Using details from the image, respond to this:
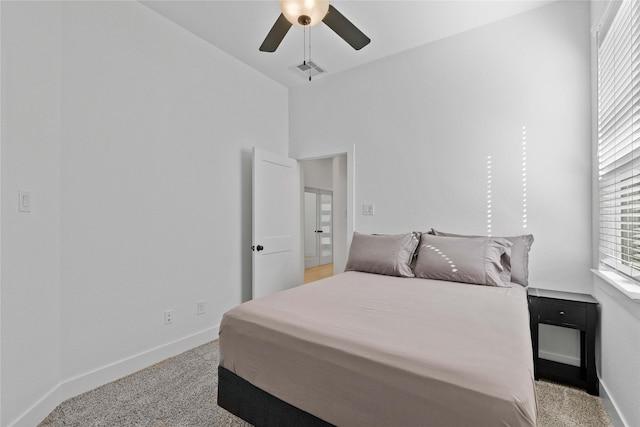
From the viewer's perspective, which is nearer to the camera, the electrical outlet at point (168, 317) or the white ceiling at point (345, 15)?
the white ceiling at point (345, 15)

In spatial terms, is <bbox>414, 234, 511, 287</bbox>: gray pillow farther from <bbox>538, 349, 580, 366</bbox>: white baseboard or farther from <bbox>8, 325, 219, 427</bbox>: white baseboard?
<bbox>8, 325, 219, 427</bbox>: white baseboard

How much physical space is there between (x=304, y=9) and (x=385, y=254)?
1929 millimetres

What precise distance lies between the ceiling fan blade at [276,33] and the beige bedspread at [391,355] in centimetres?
166

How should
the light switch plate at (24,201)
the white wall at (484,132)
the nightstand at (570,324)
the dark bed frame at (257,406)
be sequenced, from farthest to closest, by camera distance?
the white wall at (484,132) → the nightstand at (570,324) → the light switch plate at (24,201) → the dark bed frame at (257,406)

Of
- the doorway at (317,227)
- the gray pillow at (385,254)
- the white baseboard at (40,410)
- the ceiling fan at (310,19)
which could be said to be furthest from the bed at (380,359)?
the doorway at (317,227)

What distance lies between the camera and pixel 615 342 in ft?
5.80

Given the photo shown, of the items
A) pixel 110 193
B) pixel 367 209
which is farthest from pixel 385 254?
pixel 110 193

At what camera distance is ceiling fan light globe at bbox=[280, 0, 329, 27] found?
65.7 inches

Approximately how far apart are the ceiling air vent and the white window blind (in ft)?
7.58

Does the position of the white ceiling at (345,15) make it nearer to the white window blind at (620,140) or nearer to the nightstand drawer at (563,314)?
the white window blind at (620,140)

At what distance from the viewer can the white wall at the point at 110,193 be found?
69.3 inches

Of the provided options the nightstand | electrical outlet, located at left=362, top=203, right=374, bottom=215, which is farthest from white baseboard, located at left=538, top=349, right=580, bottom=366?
electrical outlet, located at left=362, top=203, right=374, bottom=215

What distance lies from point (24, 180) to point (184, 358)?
5.73ft

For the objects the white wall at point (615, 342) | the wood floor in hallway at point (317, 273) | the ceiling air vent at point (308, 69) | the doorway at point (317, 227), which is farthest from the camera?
the doorway at point (317, 227)
